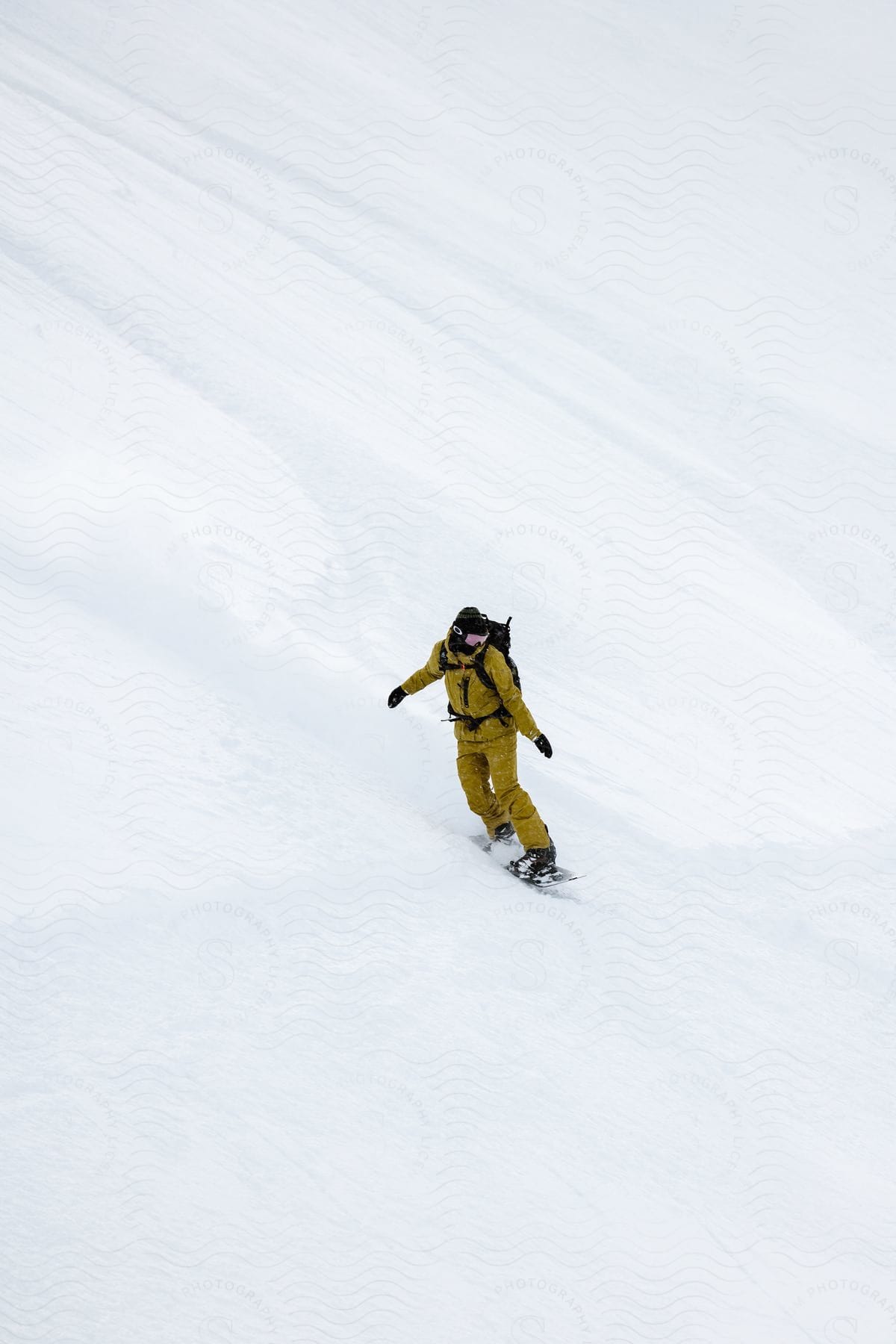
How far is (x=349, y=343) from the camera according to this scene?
11602 mm

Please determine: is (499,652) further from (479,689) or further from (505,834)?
(505,834)

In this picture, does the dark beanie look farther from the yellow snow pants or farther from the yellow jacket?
the yellow snow pants

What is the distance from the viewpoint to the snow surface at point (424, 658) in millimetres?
6078

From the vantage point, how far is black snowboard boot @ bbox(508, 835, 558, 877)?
7.32 m

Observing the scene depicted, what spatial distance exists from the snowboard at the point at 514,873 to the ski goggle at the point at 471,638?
180 centimetres

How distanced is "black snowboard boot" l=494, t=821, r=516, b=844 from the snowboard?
2cm

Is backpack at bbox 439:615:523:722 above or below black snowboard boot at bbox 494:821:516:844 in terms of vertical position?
above

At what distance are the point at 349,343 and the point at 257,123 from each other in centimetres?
423

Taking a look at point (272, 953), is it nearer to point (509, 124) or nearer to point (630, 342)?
point (630, 342)

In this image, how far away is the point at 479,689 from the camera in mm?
6871

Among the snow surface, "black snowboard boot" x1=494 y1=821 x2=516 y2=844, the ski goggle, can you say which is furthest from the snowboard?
the ski goggle

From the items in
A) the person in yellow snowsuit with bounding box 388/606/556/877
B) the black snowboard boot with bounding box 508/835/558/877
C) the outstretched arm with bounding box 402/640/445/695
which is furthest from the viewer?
the black snowboard boot with bounding box 508/835/558/877

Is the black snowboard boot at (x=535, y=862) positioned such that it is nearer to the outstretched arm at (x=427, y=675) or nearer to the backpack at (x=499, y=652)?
the backpack at (x=499, y=652)

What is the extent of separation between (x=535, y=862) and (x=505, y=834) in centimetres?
43
